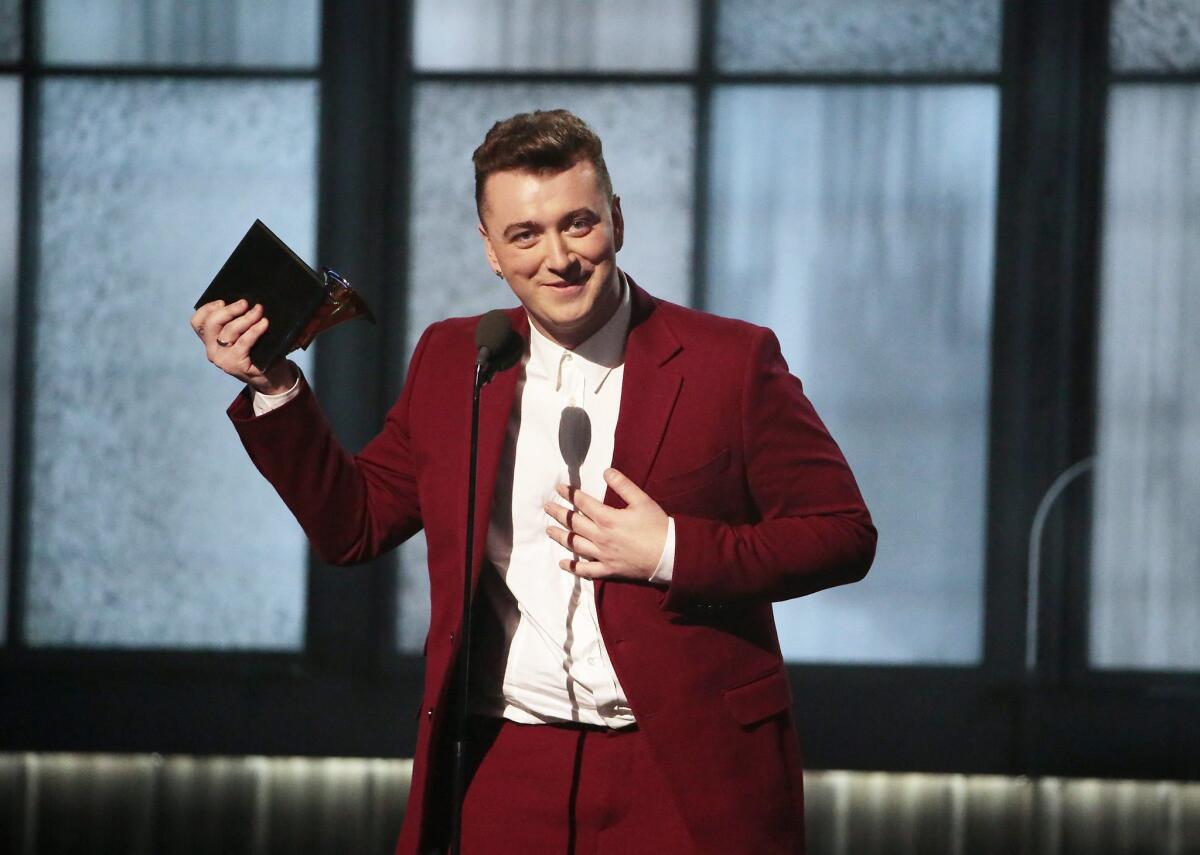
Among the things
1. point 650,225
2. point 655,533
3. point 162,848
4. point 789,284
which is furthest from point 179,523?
point 655,533

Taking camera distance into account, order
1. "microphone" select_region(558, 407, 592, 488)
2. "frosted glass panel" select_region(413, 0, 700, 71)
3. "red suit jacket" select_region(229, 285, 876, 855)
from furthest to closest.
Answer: "frosted glass panel" select_region(413, 0, 700, 71), "microphone" select_region(558, 407, 592, 488), "red suit jacket" select_region(229, 285, 876, 855)

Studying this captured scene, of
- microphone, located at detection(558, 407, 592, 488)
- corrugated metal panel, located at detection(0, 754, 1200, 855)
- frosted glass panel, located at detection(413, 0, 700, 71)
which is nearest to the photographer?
microphone, located at detection(558, 407, 592, 488)

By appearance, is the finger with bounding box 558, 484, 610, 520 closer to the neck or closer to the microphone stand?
the microphone stand

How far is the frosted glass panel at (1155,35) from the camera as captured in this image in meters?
3.72

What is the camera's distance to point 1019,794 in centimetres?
372

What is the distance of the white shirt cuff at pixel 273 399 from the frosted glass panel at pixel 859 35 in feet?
7.82

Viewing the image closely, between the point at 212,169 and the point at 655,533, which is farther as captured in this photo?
the point at 212,169

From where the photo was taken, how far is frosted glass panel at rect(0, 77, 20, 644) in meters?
3.87

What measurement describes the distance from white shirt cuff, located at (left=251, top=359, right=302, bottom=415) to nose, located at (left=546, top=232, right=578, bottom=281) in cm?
37

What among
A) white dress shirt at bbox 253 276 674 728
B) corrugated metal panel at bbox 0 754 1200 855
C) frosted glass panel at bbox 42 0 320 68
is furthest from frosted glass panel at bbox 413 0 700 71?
white dress shirt at bbox 253 276 674 728

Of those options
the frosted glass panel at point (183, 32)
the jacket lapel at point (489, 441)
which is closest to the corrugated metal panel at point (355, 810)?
the frosted glass panel at point (183, 32)

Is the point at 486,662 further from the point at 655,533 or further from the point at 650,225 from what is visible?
the point at 650,225

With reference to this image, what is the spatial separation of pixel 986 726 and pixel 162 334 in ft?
8.53

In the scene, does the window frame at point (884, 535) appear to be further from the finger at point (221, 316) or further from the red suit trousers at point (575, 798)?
the finger at point (221, 316)
